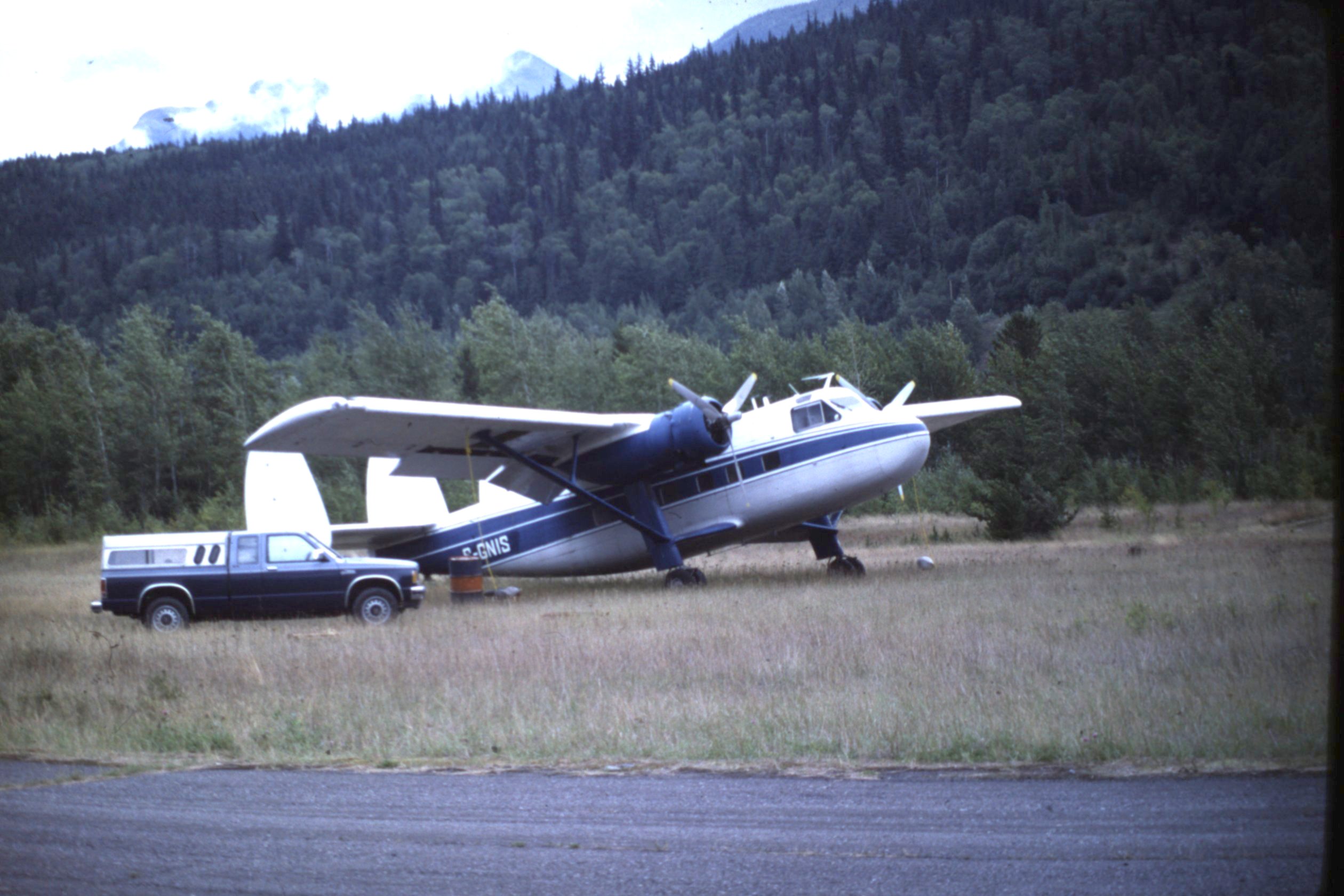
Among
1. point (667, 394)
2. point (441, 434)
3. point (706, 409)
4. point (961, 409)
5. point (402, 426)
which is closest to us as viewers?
point (402, 426)

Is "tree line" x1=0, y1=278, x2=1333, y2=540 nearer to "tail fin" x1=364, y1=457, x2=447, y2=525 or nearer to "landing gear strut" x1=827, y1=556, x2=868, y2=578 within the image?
"landing gear strut" x1=827, y1=556, x2=868, y2=578

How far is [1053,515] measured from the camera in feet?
99.2

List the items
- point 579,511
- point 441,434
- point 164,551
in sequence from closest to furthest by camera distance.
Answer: point 164,551 → point 441,434 → point 579,511

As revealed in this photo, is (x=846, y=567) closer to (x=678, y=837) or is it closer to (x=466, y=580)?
(x=466, y=580)

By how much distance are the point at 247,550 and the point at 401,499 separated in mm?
6333

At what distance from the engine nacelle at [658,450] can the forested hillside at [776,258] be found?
11087 millimetres

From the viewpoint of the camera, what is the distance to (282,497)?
2305 cm

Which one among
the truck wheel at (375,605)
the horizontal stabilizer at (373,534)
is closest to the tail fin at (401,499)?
the horizontal stabilizer at (373,534)

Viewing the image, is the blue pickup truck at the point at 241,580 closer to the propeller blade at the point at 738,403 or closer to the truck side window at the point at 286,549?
the truck side window at the point at 286,549

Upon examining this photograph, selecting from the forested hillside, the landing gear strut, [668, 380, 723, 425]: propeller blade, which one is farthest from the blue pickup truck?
the forested hillside

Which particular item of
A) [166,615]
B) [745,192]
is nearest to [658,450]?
[166,615]

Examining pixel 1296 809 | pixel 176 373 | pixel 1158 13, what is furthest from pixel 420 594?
pixel 1158 13

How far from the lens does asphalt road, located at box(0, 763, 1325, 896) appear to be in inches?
216

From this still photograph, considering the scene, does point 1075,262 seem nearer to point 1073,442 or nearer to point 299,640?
point 1073,442
